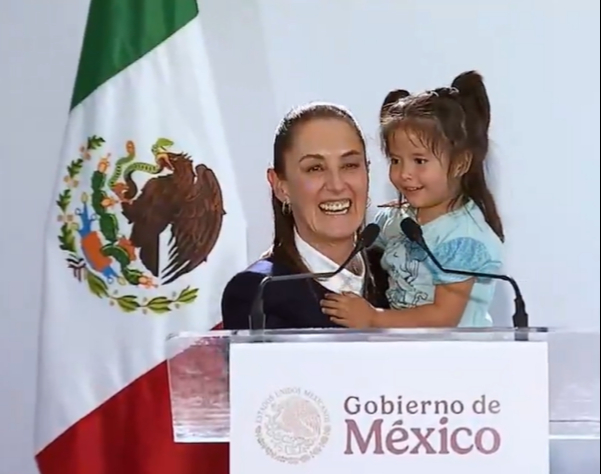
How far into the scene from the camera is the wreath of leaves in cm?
183

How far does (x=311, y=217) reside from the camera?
1791 millimetres

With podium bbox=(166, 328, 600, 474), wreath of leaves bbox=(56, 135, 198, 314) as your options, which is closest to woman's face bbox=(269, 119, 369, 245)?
wreath of leaves bbox=(56, 135, 198, 314)

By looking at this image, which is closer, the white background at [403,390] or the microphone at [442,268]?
the white background at [403,390]

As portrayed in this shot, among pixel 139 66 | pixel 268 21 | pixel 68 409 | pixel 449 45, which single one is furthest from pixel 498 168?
pixel 68 409

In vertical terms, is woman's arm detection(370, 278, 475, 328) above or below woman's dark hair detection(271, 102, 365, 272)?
below

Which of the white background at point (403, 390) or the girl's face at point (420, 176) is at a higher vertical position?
the girl's face at point (420, 176)

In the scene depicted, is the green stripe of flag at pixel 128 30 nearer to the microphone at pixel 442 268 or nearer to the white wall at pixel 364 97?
the white wall at pixel 364 97

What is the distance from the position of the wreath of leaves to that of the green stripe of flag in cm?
13

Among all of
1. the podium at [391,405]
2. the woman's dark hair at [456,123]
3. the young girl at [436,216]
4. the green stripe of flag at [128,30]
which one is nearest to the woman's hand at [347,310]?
the young girl at [436,216]

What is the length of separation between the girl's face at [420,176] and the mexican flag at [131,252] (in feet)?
1.07

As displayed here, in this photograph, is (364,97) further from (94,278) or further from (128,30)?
(94,278)

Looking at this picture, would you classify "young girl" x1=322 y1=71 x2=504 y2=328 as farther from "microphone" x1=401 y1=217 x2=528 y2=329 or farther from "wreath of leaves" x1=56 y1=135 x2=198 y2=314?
"wreath of leaves" x1=56 y1=135 x2=198 y2=314

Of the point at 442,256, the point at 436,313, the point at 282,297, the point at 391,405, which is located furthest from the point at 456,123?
the point at 391,405

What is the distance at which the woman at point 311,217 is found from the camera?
1.75 metres
